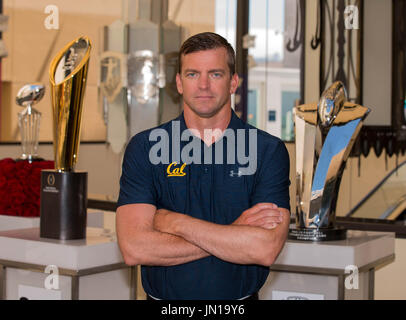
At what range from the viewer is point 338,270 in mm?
2117

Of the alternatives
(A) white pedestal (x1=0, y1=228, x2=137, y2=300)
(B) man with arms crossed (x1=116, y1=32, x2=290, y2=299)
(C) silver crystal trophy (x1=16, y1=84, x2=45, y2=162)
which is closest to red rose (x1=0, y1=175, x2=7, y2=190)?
(C) silver crystal trophy (x1=16, y1=84, x2=45, y2=162)

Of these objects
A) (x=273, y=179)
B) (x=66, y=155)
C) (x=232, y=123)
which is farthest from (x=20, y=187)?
(x=273, y=179)

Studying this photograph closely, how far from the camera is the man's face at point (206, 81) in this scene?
1713mm

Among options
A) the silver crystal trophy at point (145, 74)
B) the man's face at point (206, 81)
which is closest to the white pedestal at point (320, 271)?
the man's face at point (206, 81)

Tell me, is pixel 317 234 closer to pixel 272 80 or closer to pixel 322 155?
pixel 322 155

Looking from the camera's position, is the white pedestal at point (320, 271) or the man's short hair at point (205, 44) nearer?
the man's short hair at point (205, 44)

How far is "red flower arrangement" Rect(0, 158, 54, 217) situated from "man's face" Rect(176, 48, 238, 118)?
129 centimetres

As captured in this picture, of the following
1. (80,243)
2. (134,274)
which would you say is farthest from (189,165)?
(134,274)

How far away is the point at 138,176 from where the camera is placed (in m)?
1.75

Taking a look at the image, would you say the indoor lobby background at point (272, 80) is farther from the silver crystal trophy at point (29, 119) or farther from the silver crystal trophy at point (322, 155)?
the silver crystal trophy at point (322, 155)

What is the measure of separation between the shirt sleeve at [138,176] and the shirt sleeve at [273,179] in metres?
0.27

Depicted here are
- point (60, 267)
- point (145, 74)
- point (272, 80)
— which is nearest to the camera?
point (60, 267)

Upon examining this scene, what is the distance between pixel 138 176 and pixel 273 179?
1.16 feet
